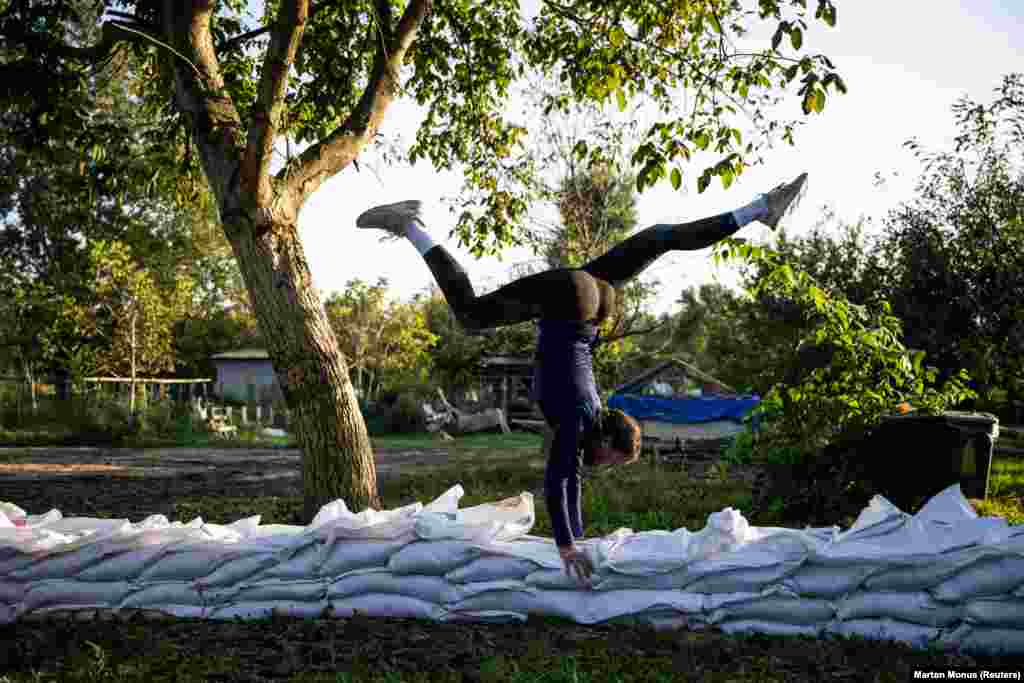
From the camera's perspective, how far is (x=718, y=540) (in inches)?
171

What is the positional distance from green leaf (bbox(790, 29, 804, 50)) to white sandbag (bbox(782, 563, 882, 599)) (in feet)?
10.7

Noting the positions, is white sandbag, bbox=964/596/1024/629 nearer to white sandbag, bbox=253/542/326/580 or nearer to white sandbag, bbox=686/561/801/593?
white sandbag, bbox=686/561/801/593

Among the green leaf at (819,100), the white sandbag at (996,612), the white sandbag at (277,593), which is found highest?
the green leaf at (819,100)

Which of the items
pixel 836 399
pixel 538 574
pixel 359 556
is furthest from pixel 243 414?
pixel 538 574

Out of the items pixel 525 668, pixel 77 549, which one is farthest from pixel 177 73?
pixel 525 668

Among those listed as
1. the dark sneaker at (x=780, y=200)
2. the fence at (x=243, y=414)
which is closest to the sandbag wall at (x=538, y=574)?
the dark sneaker at (x=780, y=200)

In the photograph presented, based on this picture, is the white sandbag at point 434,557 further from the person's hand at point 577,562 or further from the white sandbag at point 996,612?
the white sandbag at point 996,612

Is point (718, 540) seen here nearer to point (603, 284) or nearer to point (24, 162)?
point (603, 284)

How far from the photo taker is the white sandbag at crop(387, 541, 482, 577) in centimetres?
442

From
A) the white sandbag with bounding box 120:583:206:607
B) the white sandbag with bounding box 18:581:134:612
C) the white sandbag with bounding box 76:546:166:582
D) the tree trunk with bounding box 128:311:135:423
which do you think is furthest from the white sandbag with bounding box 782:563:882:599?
the tree trunk with bounding box 128:311:135:423

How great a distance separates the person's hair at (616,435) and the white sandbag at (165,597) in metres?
2.23

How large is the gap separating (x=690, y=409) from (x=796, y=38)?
1043cm

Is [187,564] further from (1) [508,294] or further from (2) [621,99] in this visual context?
(2) [621,99]

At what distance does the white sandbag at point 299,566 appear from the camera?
4.52 m
